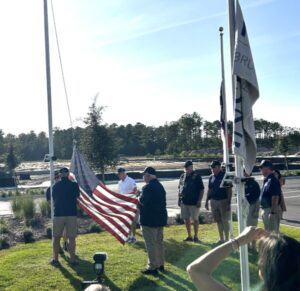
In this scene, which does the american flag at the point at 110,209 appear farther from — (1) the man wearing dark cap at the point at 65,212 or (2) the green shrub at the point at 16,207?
(2) the green shrub at the point at 16,207

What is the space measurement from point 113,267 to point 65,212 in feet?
4.74

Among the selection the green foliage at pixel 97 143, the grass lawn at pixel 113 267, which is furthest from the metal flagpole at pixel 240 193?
the green foliage at pixel 97 143

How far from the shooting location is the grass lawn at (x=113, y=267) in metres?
7.83

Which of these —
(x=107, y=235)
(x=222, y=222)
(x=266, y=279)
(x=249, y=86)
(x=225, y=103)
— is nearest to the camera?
(x=266, y=279)

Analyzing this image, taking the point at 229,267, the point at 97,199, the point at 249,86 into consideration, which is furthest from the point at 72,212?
the point at 249,86

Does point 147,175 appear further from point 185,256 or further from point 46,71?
point 46,71

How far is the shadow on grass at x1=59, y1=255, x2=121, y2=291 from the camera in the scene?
781 cm

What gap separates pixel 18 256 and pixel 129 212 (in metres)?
2.67

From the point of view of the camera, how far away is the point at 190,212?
11070 millimetres

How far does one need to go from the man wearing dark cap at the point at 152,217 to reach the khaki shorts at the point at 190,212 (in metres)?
2.53

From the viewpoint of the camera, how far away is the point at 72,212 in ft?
30.1

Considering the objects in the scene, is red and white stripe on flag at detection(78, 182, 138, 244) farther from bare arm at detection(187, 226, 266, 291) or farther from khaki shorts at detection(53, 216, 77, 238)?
bare arm at detection(187, 226, 266, 291)

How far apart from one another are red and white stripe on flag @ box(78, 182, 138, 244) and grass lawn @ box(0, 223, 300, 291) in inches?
A: 28.5

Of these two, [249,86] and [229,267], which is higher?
[249,86]
